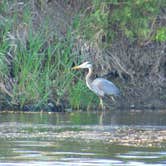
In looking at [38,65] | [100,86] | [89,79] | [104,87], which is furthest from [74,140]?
[89,79]

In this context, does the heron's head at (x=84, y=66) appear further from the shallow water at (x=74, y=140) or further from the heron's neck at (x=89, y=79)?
the shallow water at (x=74, y=140)

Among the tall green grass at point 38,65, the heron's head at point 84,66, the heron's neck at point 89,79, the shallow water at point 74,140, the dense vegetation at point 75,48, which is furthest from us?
the heron's neck at point 89,79

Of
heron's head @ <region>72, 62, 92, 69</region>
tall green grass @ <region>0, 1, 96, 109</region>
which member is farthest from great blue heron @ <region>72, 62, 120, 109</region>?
tall green grass @ <region>0, 1, 96, 109</region>

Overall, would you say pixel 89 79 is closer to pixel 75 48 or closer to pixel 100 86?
pixel 100 86

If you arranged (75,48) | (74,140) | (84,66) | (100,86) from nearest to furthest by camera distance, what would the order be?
(74,140), (84,66), (100,86), (75,48)

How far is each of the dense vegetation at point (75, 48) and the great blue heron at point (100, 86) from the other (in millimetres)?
176

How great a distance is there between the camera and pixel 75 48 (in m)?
20.3

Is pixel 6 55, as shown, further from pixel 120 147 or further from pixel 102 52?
pixel 120 147

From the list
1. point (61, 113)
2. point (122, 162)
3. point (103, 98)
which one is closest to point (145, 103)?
point (103, 98)

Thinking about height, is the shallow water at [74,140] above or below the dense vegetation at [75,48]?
below

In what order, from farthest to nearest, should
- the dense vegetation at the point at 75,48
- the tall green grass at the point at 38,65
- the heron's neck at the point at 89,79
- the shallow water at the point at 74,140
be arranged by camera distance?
the heron's neck at the point at 89,79 → the dense vegetation at the point at 75,48 → the tall green grass at the point at 38,65 → the shallow water at the point at 74,140

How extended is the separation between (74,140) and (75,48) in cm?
602

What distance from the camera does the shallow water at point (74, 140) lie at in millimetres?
12297

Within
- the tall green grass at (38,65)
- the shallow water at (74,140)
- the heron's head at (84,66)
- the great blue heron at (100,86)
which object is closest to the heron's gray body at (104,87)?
the great blue heron at (100,86)
